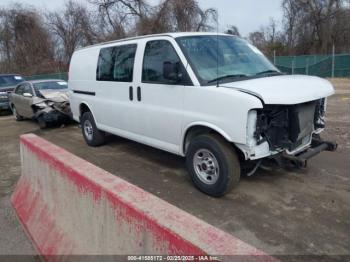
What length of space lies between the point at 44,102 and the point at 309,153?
338 inches

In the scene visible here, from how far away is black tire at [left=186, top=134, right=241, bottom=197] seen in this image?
4.18 m

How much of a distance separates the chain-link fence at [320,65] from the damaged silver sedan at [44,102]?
60.7 ft

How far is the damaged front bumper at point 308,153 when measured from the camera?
4.19 m

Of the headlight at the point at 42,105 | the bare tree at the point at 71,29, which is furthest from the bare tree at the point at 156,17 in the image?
the headlight at the point at 42,105

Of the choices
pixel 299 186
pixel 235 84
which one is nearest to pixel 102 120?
pixel 235 84

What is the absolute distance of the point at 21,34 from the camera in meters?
40.2

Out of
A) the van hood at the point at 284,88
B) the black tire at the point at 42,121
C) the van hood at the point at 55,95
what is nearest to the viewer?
the van hood at the point at 284,88

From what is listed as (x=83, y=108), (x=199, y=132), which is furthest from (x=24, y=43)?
(x=199, y=132)

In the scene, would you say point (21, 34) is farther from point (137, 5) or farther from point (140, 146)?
point (140, 146)

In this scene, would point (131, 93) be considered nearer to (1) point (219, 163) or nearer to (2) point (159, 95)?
(2) point (159, 95)

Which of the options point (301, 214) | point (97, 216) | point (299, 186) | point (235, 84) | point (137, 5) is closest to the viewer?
point (97, 216)

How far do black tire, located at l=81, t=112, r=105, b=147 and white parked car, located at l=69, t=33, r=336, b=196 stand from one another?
1.22m

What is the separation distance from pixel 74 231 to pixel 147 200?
3.75 ft

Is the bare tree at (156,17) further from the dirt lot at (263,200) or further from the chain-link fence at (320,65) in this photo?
the dirt lot at (263,200)
